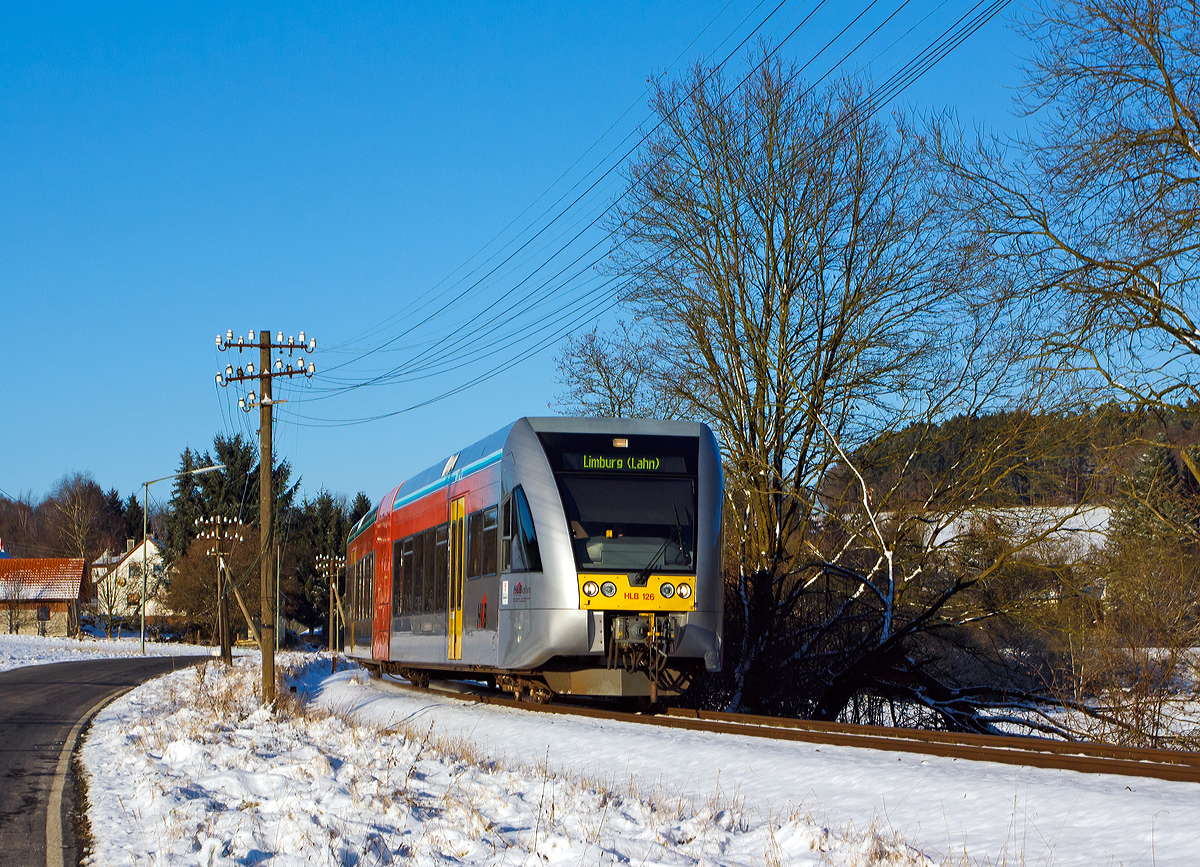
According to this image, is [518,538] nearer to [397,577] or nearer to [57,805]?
[57,805]

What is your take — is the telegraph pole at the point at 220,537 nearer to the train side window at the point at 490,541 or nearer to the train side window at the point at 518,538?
the train side window at the point at 490,541

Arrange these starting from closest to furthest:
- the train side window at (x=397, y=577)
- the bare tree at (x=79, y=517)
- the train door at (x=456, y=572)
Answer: the train door at (x=456, y=572)
the train side window at (x=397, y=577)
the bare tree at (x=79, y=517)

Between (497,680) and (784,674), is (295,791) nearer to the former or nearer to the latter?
(497,680)

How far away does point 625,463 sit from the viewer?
15.1 metres

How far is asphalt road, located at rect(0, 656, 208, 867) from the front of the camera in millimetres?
8602

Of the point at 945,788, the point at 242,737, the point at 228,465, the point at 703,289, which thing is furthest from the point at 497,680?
the point at 228,465

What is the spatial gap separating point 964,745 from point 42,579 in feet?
311

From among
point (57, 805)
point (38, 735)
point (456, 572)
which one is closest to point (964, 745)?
point (57, 805)

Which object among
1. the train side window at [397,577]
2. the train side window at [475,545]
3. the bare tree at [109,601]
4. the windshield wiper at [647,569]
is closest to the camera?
the windshield wiper at [647,569]

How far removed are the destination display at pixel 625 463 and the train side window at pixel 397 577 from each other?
809 cm

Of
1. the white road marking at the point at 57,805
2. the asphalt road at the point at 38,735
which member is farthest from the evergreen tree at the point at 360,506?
the white road marking at the point at 57,805

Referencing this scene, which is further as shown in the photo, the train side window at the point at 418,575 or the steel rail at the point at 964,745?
the train side window at the point at 418,575

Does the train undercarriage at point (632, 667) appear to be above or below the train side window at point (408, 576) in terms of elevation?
below

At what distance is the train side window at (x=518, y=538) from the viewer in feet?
48.1
